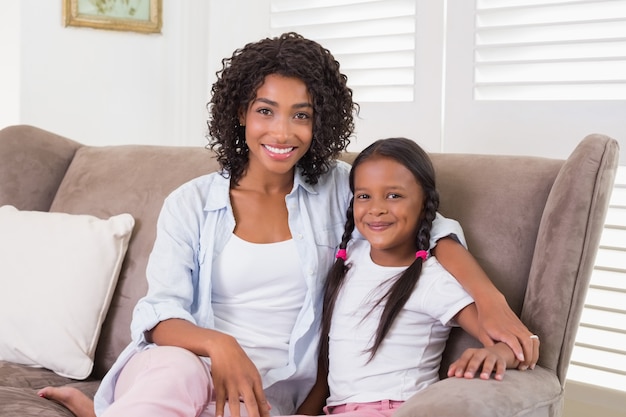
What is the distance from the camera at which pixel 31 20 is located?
2.93 meters

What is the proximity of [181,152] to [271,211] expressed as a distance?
0.45m

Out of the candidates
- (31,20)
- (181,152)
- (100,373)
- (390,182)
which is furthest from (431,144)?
(31,20)

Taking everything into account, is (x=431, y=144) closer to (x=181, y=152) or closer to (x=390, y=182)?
(x=181, y=152)

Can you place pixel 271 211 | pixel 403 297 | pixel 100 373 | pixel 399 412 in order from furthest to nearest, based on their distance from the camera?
pixel 100 373
pixel 271 211
pixel 403 297
pixel 399 412

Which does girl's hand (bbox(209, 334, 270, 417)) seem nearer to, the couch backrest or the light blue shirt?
the light blue shirt

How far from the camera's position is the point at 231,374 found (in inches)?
58.7

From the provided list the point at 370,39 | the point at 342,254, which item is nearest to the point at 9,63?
the point at 370,39

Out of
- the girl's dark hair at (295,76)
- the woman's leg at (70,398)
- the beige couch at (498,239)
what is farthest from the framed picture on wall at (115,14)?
the woman's leg at (70,398)

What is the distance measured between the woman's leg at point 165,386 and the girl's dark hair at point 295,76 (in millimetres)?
427

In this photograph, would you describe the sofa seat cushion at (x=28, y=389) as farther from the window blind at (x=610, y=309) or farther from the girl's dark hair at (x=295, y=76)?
the window blind at (x=610, y=309)

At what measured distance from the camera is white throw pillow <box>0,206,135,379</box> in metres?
1.94

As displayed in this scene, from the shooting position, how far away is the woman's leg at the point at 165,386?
143cm

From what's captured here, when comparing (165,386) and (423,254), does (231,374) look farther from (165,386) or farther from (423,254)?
(423,254)

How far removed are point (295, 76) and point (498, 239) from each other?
0.50 meters
